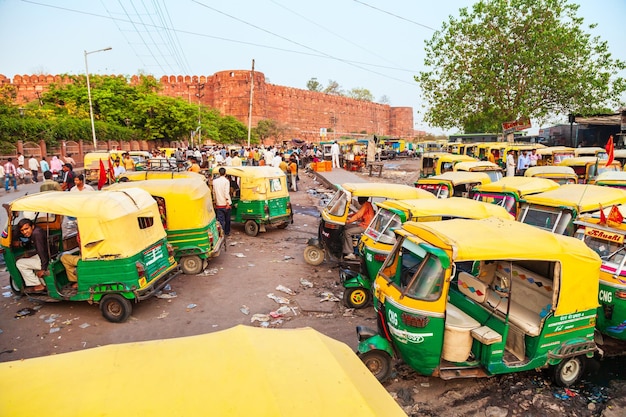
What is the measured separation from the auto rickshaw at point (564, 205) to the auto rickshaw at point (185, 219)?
6.29 meters

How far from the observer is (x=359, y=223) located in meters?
7.98

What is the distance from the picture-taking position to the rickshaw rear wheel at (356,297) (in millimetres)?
6547

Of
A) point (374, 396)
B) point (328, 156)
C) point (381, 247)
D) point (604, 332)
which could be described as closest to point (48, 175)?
point (381, 247)

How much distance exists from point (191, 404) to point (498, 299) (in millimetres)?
4036

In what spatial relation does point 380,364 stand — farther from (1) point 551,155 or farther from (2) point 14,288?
(1) point 551,155

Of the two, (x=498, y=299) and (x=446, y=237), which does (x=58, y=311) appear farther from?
(x=498, y=299)

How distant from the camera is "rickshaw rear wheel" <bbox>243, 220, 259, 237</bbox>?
11.5 m

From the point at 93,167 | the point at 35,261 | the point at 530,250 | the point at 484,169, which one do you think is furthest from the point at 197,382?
the point at 93,167

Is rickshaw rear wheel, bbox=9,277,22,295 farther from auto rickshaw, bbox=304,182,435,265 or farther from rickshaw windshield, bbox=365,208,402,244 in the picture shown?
rickshaw windshield, bbox=365,208,402,244

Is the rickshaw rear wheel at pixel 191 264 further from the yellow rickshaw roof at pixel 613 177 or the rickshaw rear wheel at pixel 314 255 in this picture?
the yellow rickshaw roof at pixel 613 177

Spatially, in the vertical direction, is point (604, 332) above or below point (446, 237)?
below

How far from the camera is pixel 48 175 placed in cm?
1003

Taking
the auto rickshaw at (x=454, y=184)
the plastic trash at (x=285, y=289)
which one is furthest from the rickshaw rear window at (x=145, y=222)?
the auto rickshaw at (x=454, y=184)

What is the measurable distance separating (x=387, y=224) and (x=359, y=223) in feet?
5.30
